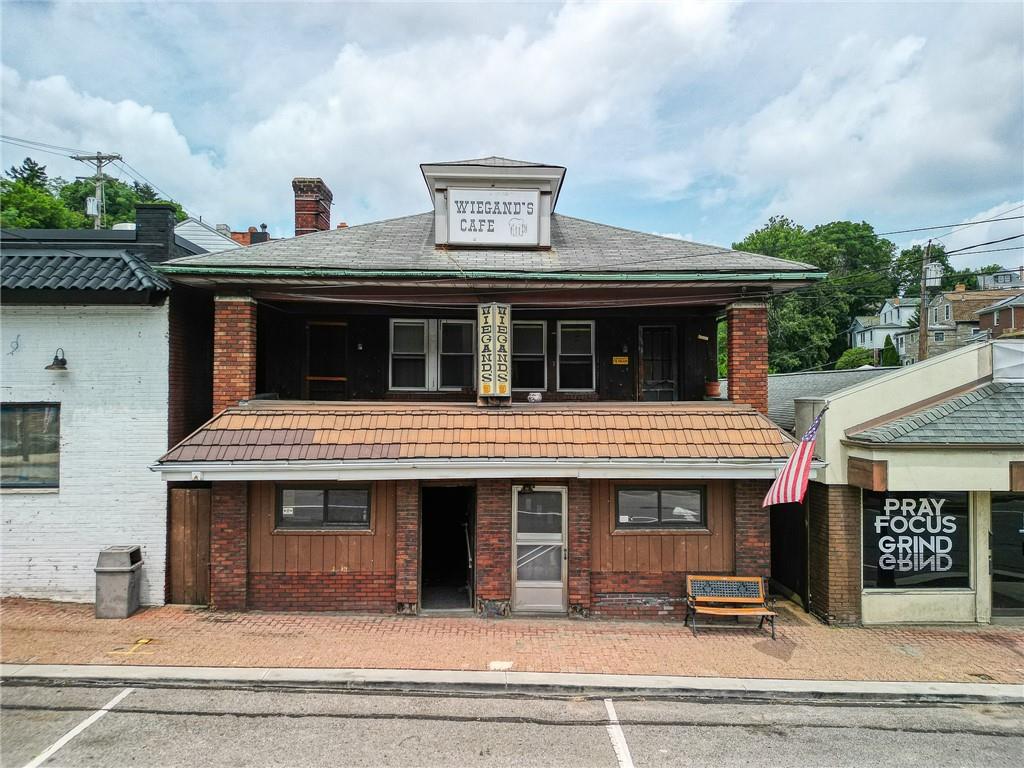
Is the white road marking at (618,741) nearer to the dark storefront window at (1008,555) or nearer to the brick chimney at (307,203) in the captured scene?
the dark storefront window at (1008,555)

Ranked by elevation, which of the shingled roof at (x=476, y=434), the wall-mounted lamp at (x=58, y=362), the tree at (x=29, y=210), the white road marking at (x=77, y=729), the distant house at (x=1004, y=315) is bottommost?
the white road marking at (x=77, y=729)

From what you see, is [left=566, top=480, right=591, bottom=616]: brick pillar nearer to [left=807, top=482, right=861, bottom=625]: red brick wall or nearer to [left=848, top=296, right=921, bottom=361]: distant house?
[left=807, top=482, right=861, bottom=625]: red brick wall

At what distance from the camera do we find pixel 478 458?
920 centimetres

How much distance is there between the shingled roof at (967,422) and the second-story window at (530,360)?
5.68 metres

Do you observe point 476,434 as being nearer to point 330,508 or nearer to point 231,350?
point 330,508

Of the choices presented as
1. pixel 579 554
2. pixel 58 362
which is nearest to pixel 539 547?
pixel 579 554

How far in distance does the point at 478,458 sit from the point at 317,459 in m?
2.52

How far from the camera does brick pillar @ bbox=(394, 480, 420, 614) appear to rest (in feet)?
31.6

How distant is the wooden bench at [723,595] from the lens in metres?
9.25

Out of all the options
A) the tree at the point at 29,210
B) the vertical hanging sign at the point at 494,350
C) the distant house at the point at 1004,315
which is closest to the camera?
the vertical hanging sign at the point at 494,350

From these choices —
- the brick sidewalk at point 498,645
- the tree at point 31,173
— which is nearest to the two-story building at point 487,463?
the brick sidewalk at point 498,645

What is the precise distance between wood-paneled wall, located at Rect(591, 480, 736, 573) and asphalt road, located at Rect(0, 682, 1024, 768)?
2758 mm

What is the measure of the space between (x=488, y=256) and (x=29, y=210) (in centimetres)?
4814

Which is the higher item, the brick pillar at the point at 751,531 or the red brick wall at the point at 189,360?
the red brick wall at the point at 189,360
